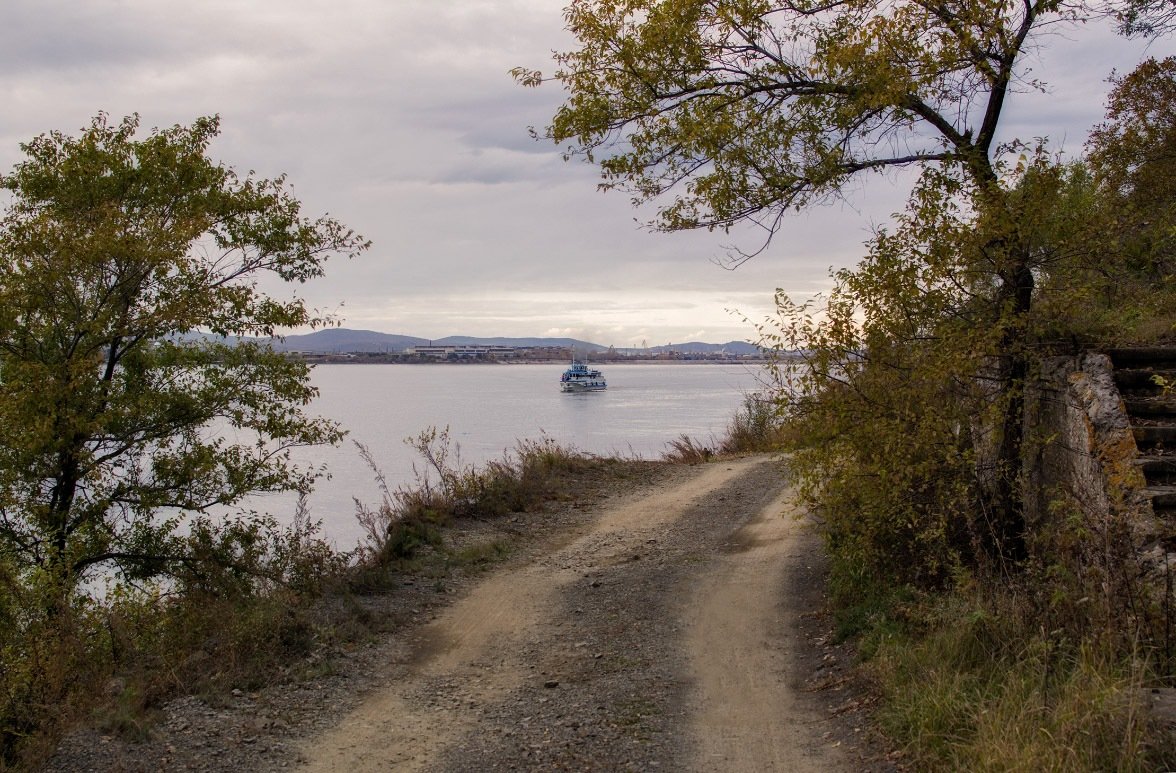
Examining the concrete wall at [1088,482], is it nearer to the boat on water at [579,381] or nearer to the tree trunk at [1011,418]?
the tree trunk at [1011,418]

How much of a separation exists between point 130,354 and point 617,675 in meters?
7.82

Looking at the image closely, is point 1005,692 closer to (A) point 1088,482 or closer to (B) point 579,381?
(A) point 1088,482

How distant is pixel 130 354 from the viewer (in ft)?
36.9

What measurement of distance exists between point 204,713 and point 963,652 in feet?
17.7

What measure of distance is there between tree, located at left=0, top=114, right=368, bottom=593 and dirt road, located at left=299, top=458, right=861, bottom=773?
4103 millimetres

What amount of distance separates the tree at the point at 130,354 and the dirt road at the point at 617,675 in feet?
13.5

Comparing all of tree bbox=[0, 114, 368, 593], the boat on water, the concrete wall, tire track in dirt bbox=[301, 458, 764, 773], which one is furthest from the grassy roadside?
the boat on water

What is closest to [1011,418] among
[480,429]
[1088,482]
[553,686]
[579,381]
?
[1088,482]

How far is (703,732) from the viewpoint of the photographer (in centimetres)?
600

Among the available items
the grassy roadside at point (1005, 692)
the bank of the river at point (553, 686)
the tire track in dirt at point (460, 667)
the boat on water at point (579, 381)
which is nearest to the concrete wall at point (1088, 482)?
the grassy roadside at point (1005, 692)

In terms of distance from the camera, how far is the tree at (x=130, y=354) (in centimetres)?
990

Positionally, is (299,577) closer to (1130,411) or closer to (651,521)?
(651,521)

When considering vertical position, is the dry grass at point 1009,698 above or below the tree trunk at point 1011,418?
below

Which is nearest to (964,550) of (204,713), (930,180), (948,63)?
(930,180)
